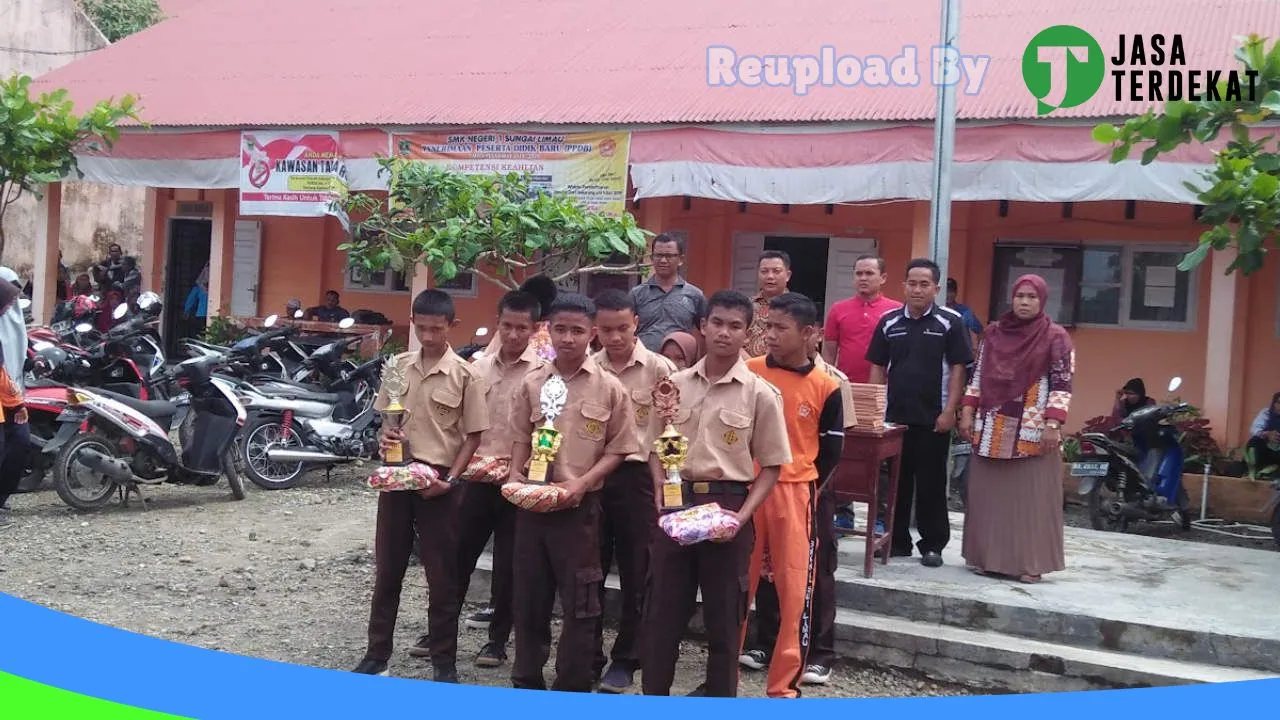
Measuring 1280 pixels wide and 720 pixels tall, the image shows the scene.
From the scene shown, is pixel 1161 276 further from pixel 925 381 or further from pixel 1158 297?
pixel 925 381

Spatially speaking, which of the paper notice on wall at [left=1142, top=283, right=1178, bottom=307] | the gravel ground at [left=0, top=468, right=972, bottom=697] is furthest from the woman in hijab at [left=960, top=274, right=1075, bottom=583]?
the paper notice on wall at [left=1142, top=283, right=1178, bottom=307]

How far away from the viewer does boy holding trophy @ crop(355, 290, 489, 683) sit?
15.7 ft

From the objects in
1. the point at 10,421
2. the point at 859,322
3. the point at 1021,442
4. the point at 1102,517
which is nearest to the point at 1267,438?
the point at 1102,517

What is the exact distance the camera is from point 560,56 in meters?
12.7

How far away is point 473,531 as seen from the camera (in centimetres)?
510

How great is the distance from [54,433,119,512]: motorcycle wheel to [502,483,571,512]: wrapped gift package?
15.0 ft

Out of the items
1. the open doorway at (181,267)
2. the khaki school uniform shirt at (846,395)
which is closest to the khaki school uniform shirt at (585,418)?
the khaki school uniform shirt at (846,395)

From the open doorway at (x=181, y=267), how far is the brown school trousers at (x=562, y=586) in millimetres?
12025

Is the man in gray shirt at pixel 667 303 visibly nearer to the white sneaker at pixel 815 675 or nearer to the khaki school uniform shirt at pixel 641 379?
the khaki school uniform shirt at pixel 641 379

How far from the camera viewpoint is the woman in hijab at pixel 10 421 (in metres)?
6.90

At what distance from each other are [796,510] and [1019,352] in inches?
74.6

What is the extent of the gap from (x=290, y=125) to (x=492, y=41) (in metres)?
2.54

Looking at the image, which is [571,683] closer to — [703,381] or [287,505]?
[703,381]

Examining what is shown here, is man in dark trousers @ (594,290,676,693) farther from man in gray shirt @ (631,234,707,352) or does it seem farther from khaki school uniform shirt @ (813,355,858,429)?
man in gray shirt @ (631,234,707,352)
